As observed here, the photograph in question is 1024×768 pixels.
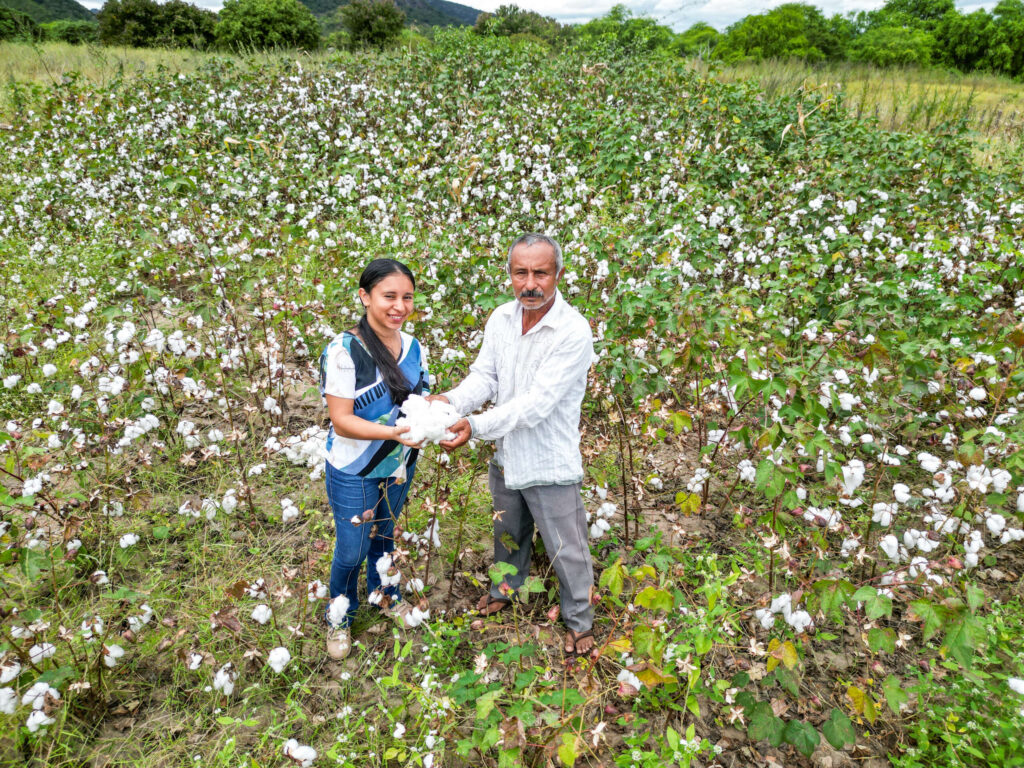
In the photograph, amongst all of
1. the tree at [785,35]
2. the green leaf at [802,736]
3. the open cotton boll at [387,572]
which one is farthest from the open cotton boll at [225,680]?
the tree at [785,35]

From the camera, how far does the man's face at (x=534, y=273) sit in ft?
7.13

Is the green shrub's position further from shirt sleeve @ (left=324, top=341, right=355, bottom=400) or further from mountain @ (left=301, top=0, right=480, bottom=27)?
mountain @ (left=301, top=0, right=480, bottom=27)

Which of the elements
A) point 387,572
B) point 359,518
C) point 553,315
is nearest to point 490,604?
point 387,572

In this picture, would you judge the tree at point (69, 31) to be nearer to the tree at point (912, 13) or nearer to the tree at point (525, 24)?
the tree at point (525, 24)

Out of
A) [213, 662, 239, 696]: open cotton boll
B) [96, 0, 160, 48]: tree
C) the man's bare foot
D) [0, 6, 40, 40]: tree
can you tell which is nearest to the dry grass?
[0, 6, 40, 40]: tree

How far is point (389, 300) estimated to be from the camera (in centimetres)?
217

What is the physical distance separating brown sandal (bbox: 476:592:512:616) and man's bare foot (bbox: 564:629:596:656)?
1.27 feet

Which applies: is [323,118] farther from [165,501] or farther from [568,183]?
[165,501]

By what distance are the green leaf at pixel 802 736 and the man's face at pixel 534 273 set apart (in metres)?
1.86

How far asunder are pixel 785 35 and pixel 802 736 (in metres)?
41.0

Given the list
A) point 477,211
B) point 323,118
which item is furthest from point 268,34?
point 477,211

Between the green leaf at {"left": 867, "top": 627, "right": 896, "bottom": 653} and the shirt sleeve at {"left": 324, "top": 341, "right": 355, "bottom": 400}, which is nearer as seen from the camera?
the green leaf at {"left": 867, "top": 627, "right": 896, "bottom": 653}

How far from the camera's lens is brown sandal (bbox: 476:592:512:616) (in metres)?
2.76

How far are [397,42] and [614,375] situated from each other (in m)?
15.3
